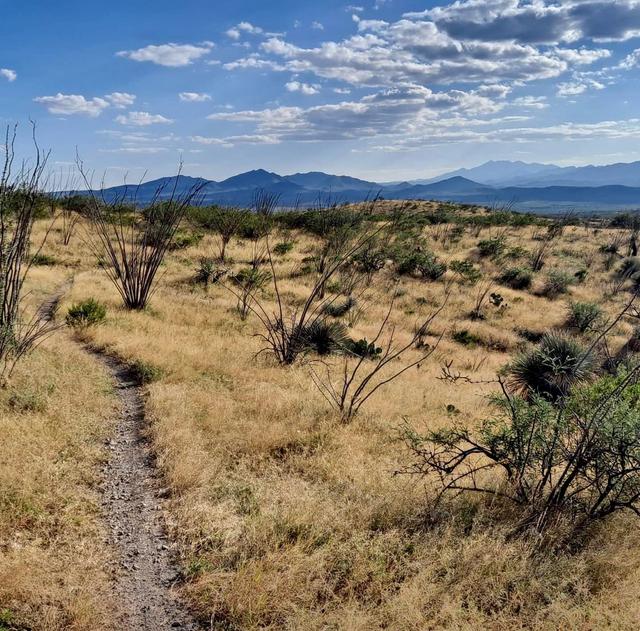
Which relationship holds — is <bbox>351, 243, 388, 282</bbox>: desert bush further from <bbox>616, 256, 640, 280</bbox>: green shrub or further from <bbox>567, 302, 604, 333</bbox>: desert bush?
<bbox>616, 256, 640, 280</bbox>: green shrub

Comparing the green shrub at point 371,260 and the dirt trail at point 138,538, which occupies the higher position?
the green shrub at point 371,260

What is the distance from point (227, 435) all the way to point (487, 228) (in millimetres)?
42928

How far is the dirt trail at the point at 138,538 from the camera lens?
12.2 ft

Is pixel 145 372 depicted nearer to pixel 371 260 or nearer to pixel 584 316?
pixel 584 316

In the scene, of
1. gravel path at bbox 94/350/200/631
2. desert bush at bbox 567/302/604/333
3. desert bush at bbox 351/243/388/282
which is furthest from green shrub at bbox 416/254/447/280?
gravel path at bbox 94/350/200/631

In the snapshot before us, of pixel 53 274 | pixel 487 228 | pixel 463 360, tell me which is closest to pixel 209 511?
pixel 463 360

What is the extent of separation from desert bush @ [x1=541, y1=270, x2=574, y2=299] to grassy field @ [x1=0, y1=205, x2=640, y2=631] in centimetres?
1742

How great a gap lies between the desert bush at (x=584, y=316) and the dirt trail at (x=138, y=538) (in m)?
18.0

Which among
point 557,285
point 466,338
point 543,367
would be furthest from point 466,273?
point 543,367

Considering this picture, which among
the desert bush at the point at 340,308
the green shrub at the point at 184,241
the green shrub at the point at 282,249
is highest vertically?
the green shrub at the point at 184,241

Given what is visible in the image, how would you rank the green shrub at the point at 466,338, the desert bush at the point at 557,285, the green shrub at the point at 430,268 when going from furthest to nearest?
the green shrub at the point at 430,268 < the desert bush at the point at 557,285 < the green shrub at the point at 466,338

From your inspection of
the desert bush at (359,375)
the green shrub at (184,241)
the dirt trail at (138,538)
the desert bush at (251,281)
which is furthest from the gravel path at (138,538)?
the green shrub at (184,241)

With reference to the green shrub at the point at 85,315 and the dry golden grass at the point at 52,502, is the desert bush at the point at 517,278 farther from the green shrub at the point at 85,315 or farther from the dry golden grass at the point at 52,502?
the dry golden grass at the point at 52,502

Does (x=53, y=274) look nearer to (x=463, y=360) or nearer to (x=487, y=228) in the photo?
(x=463, y=360)
